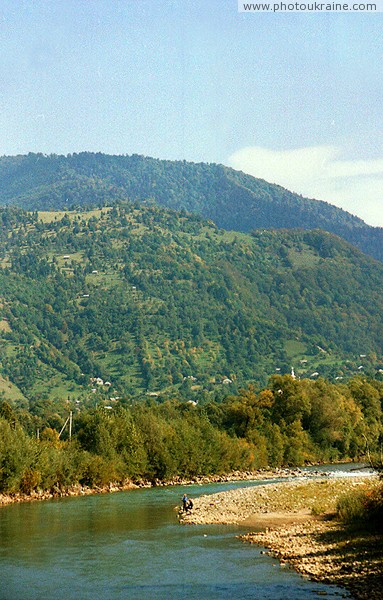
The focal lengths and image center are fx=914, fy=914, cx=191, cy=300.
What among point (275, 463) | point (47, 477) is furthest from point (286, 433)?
point (47, 477)

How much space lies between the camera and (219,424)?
399 ft

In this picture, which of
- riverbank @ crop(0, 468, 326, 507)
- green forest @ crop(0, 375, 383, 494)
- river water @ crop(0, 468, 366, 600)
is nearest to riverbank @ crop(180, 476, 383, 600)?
river water @ crop(0, 468, 366, 600)

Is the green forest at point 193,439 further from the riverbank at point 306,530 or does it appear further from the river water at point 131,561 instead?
the river water at point 131,561

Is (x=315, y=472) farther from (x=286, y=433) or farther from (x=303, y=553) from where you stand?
(x=303, y=553)

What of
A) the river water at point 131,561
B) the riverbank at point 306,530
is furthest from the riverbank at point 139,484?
the riverbank at point 306,530

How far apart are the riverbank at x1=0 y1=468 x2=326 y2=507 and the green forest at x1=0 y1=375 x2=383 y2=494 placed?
1.38ft

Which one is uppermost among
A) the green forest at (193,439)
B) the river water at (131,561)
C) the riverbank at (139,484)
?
the green forest at (193,439)

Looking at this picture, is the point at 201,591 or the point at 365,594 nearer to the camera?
the point at 365,594

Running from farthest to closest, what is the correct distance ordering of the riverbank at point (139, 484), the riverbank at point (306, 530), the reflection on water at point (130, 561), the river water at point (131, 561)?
the riverbank at point (139, 484)
the riverbank at point (306, 530)
the reflection on water at point (130, 561)
the river water at point (131, 561)

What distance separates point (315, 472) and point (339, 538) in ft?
193

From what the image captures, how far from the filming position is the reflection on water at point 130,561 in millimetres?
35250

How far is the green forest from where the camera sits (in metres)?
76.1

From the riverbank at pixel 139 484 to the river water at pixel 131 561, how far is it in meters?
10.5

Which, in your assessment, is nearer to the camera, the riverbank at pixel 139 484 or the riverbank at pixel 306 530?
the riverbank at pixel 306 530
